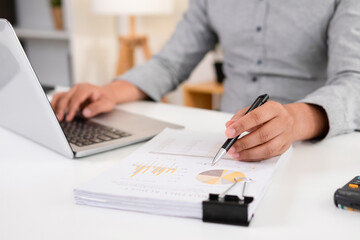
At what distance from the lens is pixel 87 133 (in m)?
0.85

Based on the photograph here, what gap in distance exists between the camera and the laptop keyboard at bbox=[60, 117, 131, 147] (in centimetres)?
80

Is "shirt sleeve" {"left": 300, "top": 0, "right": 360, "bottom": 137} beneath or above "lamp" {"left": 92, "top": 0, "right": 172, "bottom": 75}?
above

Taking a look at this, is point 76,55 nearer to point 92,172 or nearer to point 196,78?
point 196,78

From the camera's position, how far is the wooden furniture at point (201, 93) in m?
2.46

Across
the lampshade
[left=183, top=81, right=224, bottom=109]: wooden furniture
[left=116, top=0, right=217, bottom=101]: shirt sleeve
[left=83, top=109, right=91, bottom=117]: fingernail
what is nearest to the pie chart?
[left=83, top=109, right=91, bottom=117]: fingernail

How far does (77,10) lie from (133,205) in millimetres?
2464

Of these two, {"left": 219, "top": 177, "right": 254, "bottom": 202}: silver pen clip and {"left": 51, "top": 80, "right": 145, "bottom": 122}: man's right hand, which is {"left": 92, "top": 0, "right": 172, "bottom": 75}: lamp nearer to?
{"left": 51, "top": 80, "right": 145, "bottom": 122}: man's right hand

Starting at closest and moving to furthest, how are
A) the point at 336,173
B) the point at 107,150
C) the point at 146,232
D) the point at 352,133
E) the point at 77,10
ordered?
the point at 146,232
the point at 336,173
the point at 107,150
the point at 352,133
the point at 77,10

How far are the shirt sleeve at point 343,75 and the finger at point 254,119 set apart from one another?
0.55 feet

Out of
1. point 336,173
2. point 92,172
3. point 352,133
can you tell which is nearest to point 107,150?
point 92,172

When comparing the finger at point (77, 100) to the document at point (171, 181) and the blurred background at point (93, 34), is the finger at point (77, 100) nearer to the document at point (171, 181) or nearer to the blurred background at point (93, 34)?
the document at point (171, 181)

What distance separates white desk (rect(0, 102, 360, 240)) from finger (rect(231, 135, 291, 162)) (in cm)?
3

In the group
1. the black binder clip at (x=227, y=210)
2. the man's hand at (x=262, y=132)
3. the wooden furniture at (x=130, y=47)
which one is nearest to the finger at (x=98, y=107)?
the man's hand at (x=262, y=132)

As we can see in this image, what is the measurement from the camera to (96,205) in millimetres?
556
